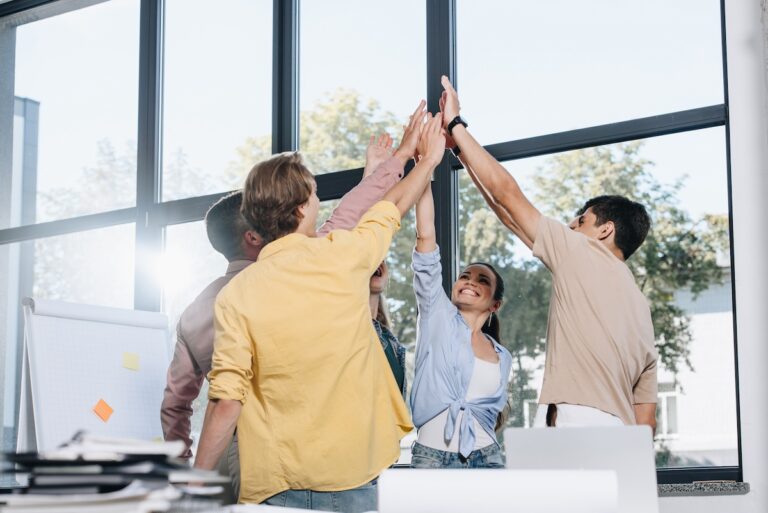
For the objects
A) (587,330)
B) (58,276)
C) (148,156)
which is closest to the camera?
(587,330)

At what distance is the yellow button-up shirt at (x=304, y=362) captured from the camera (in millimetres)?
2154

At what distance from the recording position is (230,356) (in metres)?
2.14

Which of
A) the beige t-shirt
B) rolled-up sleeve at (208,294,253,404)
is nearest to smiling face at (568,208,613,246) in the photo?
the beige t-shirt

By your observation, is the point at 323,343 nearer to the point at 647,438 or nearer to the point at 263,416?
the point at 263,416

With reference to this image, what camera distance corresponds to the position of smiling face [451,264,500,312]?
313cm

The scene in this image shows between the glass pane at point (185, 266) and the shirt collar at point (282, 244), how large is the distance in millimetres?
1885

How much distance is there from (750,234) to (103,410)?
2084mm

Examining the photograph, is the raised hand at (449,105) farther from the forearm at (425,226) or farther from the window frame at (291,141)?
the window frame at (291,141)

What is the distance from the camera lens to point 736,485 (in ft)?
9.18

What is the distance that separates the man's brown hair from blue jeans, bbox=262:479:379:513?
0.61m

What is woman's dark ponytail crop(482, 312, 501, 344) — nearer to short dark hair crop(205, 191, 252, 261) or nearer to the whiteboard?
short dark hair crop(205, 191, 252, 261)

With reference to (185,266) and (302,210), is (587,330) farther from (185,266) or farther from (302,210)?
(185,266)

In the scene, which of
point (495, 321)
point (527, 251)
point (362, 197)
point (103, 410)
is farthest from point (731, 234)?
point (103, 410)

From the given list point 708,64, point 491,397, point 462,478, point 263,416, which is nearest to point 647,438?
point 462,478
